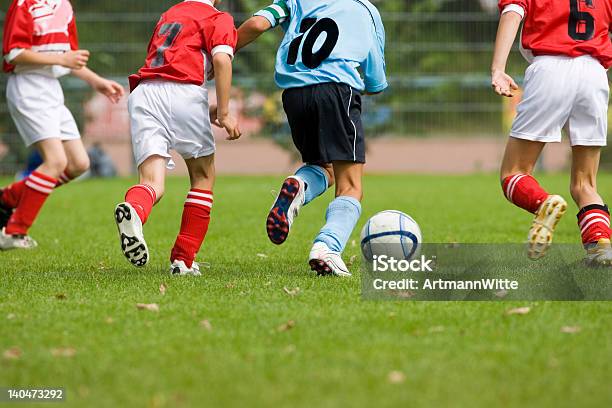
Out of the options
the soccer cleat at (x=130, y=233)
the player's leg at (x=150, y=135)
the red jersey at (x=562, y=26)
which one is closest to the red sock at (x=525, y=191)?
the red jersey at (x=562, y=26)

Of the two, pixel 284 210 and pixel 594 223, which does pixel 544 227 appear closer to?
pixel 594 223

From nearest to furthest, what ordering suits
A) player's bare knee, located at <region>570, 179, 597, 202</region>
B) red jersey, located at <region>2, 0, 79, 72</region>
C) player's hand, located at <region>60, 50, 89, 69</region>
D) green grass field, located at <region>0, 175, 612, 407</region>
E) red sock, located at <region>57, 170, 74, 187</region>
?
green grass field, located at <region>0, 175, 612, 407</region>
player's bare knee, located at <region>570, 179, 597, 202</region>
player's hand, located at <region>60, 50, 89, 69</region>
red jersey, located at <region>2, 0, 79, 72</region>
red sock, located at <region>57, 170, 74, 187</region>

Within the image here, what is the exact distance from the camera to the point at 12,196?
7789 millimetres

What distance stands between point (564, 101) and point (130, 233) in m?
2.44

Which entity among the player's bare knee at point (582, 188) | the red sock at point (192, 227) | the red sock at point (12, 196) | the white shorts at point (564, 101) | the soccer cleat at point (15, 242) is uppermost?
the white shorts at point (564, 101)

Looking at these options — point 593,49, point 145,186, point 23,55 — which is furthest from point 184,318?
point 23,55

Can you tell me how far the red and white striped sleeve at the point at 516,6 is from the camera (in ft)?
18.3

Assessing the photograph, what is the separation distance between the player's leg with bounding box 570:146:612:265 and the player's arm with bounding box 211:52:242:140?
76.8 inches

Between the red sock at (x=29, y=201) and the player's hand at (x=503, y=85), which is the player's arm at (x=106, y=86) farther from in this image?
the player's hand at (x=503, y=85)

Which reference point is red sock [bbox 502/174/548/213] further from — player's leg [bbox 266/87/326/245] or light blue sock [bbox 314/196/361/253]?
player's leg [bbox 266/87/326/245]

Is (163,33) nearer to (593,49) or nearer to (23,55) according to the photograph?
(23,55)

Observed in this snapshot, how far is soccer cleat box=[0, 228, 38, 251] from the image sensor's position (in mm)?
7418

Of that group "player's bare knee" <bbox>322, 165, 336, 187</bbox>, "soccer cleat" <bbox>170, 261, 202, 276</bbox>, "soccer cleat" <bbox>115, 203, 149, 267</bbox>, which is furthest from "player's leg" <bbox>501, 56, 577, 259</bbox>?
"soccer cleat" <bbox>115, 203, 149, 267</bbox>

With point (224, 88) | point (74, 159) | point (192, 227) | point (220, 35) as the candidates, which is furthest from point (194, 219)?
point (74, 159)
